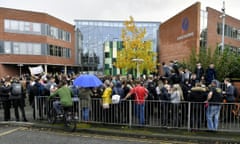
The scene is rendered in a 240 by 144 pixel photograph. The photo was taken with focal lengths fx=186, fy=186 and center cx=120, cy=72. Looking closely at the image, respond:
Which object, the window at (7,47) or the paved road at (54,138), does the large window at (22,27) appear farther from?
the paved road at (54,138)

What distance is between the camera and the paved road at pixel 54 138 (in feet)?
19.2

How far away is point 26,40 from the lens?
3158 cm

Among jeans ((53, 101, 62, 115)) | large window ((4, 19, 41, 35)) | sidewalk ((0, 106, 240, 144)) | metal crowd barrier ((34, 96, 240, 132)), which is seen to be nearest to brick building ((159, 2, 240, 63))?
metal crowd barrier ((34, 96, 240, 132))

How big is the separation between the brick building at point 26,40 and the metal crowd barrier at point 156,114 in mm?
27371

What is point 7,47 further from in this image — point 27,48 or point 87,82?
point 87,82

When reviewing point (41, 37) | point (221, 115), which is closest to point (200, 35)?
point (221, 115)

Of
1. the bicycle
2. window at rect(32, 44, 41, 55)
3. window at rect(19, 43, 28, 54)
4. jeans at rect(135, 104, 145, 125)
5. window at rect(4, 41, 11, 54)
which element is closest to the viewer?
the bicycle

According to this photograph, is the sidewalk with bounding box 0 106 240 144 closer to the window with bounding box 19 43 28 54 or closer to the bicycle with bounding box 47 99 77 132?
the bicycle with bounding box 47 99 77 132

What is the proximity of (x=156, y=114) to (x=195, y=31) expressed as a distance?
62.5ft

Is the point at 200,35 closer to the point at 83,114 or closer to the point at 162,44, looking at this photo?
the point at 162,44

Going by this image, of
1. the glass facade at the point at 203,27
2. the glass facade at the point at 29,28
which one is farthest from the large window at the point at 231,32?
the glass facade at the point at 29,28

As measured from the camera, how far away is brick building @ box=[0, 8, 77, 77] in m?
30.1

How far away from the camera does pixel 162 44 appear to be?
3722cm

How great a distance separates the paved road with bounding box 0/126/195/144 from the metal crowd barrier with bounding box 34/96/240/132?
1.02 m
